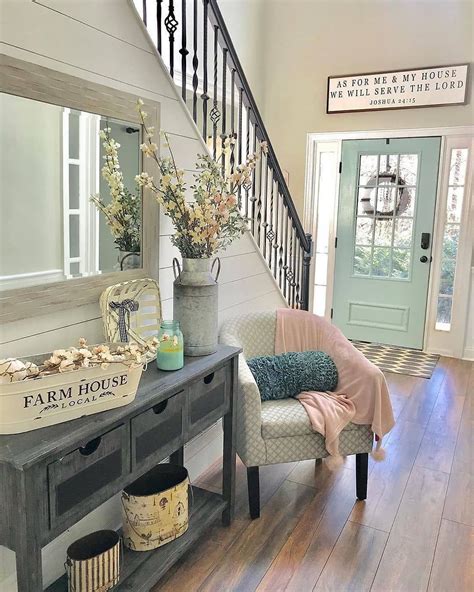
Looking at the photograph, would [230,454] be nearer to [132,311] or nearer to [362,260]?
[132,311]

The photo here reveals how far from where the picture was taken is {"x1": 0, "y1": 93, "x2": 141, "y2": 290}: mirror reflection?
1.45m

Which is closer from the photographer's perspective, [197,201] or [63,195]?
[63,195]

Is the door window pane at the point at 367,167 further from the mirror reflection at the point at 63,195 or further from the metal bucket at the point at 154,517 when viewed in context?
the metal bucket at the point at 154,517

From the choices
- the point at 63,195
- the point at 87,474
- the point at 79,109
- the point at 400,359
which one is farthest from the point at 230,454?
the point at 400,359

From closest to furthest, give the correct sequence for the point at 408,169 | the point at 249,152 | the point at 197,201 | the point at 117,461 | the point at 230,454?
the point at 117,461 → the point at 197,201 → the point at 230,454 → the point at 249,152 → the point at 408,169

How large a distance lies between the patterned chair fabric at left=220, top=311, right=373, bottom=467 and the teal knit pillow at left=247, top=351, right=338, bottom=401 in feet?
0.22

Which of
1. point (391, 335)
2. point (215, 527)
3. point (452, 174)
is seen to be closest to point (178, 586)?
point (215, 527)

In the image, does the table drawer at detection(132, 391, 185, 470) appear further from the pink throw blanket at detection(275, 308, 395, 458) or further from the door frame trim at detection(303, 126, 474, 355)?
the door frame trim at detection(303, 126, 474, 355)

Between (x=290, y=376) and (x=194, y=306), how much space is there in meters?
0.76

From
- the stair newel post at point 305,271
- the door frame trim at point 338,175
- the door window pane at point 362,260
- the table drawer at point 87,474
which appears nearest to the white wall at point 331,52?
the door frame trim at point 338,175

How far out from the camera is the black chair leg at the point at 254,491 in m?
2.20

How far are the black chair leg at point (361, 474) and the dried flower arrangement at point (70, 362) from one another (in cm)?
128

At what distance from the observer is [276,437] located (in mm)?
2180

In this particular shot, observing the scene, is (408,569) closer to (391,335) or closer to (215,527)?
(215,527)
